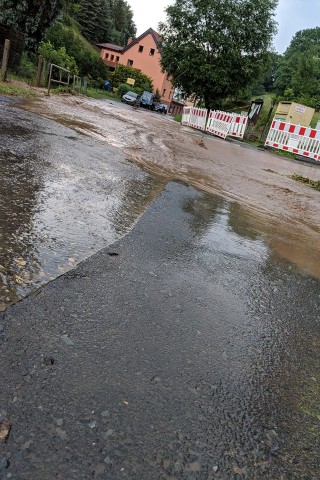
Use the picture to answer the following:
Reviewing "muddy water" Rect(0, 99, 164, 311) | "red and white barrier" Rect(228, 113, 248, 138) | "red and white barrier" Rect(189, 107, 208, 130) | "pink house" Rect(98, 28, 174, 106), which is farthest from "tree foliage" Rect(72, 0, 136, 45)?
"muddy water" Rect(0, 99, 164, 311)

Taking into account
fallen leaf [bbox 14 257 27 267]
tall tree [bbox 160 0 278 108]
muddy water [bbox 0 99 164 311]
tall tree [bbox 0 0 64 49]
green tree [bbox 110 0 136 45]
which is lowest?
fallen leaf [bbox 14 257 27 267]

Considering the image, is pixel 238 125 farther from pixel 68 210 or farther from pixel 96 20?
pixel 96 20

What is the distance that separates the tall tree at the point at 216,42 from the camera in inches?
1177

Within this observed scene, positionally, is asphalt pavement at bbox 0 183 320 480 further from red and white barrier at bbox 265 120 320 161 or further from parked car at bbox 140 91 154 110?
parked car at bbox 140 91 154 110

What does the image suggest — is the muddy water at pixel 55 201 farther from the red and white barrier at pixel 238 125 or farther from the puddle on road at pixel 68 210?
the red and white barrier at pixel 238 125

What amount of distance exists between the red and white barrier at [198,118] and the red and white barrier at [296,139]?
470 centimetres

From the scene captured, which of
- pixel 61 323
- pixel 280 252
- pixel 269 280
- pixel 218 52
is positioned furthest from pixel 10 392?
pixel 218 52

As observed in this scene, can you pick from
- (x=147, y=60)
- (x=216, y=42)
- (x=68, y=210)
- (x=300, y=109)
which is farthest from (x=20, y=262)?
(x=147, y=60)

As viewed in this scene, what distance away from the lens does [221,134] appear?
21.0 metres

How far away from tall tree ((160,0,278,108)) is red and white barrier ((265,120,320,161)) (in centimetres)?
1302

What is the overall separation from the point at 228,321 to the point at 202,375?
60 centimetres

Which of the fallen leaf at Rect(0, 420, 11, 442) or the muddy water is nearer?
the fallen leaf at Rect(0, 420, 11, 442)

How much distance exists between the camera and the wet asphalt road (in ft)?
4.17

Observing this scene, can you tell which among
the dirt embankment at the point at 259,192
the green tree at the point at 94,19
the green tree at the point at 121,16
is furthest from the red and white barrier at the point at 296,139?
the green tree at the point at 121,16
